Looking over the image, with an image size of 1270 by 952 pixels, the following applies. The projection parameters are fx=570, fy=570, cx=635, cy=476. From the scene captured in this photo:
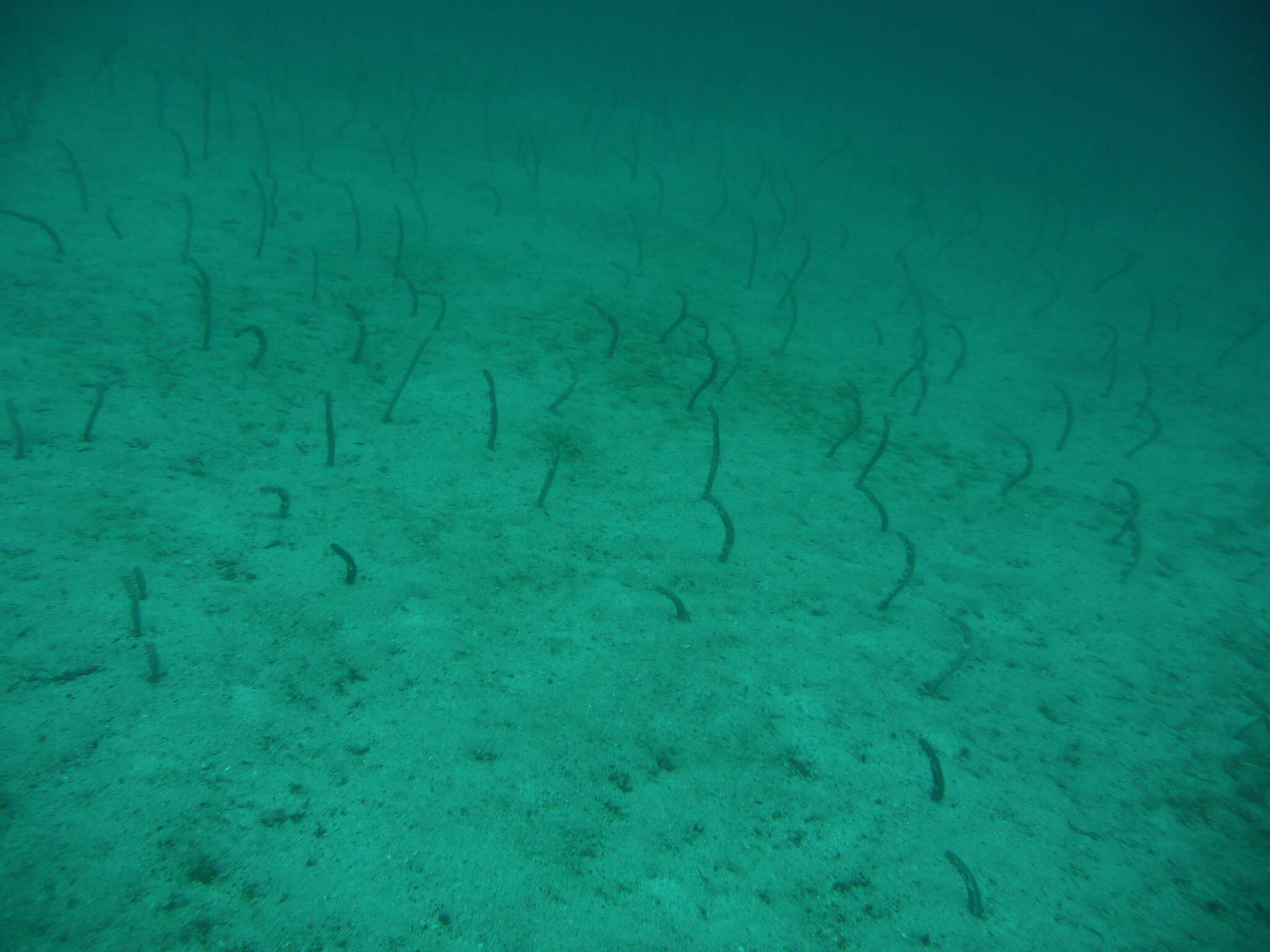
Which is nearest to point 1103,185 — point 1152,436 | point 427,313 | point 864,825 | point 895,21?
point 1152,436

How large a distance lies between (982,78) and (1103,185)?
33.9 meters

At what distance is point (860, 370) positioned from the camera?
6.34 m

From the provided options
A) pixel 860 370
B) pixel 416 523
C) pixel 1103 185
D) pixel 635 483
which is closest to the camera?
pixel 416 523

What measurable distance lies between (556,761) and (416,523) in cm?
171

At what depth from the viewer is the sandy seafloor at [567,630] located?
205 centimetres

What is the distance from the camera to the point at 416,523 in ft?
11.4

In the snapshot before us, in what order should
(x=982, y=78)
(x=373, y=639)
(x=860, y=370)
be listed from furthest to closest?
(x=982, y=78) → (x=860, y=370) → (x=373, y=639)

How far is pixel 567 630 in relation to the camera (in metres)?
3.02

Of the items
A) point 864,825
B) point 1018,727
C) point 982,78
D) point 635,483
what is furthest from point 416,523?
point 982,78

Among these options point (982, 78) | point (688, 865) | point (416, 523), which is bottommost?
point (688, 865)

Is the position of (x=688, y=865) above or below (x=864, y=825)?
below

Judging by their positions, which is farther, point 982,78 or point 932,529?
point 982,78

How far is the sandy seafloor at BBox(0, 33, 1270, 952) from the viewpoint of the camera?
80.6 inches

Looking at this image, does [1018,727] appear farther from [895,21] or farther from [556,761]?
[895,21]
